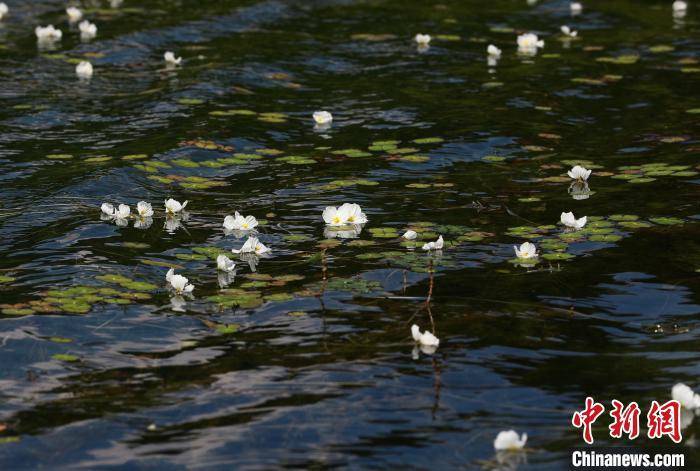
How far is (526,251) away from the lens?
562 cm

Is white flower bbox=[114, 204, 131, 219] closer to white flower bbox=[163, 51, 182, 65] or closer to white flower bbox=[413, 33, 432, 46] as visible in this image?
white flower bbox=[163, 51, 182, 65]

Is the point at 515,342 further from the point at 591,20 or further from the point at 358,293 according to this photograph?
the point at 591,20

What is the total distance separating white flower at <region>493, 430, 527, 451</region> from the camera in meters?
3.77

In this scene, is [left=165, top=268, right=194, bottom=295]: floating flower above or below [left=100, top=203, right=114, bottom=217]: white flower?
below

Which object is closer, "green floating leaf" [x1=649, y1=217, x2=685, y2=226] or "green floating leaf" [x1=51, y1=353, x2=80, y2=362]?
"green floating leaf" [x1=51, y1=353, x2=80, y2=362]

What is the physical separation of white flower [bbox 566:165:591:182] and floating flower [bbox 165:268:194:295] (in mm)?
2996

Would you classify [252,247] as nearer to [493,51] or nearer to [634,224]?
[634,224]

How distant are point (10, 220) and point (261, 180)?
181 centimetres

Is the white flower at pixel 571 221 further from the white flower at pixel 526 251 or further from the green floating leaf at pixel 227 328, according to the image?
the green floating leaf at pixel 227 328

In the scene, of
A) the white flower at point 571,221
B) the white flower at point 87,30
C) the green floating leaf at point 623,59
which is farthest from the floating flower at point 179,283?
the white flower at point 87,30

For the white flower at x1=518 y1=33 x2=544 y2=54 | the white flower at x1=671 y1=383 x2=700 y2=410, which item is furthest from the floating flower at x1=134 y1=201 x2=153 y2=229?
the white flower at x1=518 y1=33 x2=544 y2=54

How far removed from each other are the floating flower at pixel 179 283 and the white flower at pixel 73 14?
7.97 meters

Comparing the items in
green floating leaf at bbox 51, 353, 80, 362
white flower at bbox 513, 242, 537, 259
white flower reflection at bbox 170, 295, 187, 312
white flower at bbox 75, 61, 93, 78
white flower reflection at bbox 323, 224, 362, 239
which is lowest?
green floating leaf at bbox 51, 353, 80, 362

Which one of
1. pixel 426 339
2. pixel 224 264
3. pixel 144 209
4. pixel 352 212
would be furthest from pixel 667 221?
pixel 144 209
